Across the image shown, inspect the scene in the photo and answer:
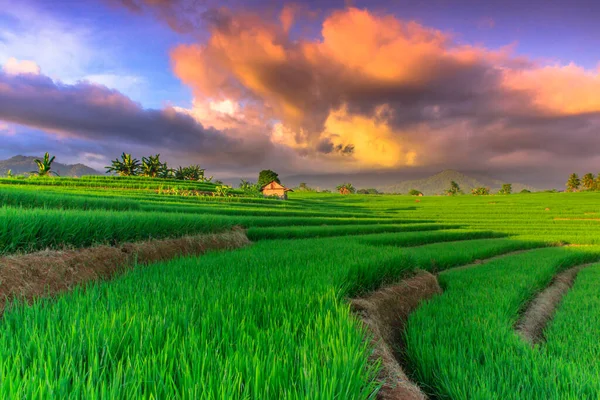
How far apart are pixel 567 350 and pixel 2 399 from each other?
5041mm

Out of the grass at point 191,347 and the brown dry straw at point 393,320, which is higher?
the grass at point 191,347

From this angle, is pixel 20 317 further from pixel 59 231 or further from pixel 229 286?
pixel 59 231

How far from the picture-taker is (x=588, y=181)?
276ft

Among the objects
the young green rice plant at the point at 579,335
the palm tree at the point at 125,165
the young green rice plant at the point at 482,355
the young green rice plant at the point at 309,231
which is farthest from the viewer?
the palm tree at the point at 125,165

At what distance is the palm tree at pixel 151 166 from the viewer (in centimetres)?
5591

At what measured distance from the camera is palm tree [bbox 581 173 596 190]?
82.0 metres

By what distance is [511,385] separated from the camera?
8.14ft

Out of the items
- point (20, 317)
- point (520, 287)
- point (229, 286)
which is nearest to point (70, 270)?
point (20, 317)

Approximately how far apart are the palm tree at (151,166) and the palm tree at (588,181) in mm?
115050

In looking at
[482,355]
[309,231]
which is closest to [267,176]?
[309,231]

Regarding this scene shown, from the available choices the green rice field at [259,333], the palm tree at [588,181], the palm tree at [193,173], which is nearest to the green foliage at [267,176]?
the palm tree at [193,173]

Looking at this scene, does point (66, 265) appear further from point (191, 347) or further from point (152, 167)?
point (152, 167)

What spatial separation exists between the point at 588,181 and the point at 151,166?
11815 cm

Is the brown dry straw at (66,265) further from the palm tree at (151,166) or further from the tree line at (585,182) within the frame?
the tree line at (585,182)
